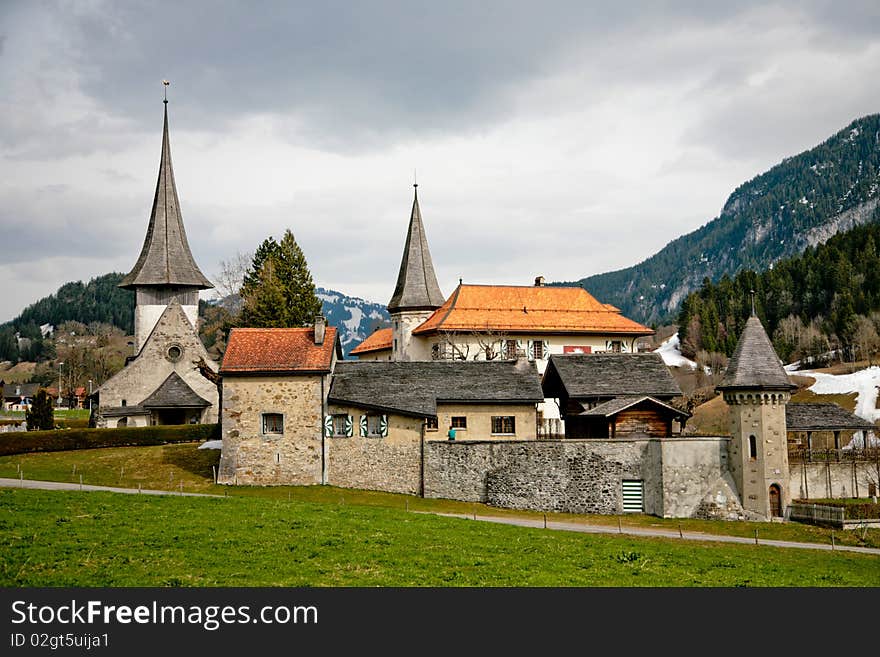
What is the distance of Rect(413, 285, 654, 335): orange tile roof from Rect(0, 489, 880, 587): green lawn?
36.6 m

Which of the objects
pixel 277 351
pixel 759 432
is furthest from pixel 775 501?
pixel 277 351

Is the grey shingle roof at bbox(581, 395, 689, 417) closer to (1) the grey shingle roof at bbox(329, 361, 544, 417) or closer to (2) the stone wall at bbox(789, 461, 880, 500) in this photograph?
(1) the grey shingle roof at bbox(329, 361, 544, 417)

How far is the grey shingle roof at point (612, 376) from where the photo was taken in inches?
1619

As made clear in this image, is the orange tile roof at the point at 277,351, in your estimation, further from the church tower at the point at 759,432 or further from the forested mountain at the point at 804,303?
the forested mountain at the point at 804,303

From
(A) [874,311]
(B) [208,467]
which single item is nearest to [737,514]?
(B) [208,467]

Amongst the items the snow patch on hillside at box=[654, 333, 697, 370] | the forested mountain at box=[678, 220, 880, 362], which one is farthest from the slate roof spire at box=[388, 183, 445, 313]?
the forested mountain at box=[678, 220, 880, 362]

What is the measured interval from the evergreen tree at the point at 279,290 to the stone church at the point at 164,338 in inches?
156

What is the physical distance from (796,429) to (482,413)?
1607 centimetres

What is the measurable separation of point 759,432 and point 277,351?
21371 mm

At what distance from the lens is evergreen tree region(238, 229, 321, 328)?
6116cm

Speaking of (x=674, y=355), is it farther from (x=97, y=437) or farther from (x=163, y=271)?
(x=97, y=437)
